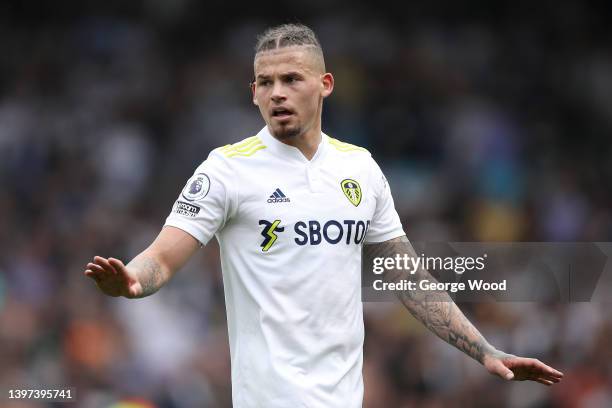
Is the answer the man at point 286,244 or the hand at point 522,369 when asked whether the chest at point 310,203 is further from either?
the hand at point 522,369

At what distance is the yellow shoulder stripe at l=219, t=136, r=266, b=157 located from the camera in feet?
15.4

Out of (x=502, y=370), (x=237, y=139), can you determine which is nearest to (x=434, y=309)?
(x=502, y=370)

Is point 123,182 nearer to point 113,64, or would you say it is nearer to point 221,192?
point 113,64

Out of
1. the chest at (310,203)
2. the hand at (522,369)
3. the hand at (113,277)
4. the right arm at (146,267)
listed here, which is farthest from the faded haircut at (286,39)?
the hand at (522,369)

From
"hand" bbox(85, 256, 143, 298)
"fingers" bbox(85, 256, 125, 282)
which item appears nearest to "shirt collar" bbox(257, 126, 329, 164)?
"hand" bbox(85, 256, 143, 298)

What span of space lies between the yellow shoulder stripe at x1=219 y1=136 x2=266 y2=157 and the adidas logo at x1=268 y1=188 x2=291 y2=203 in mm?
206

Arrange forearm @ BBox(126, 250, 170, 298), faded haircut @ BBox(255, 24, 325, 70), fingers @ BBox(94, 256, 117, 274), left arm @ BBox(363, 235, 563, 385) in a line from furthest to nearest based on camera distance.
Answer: left arm @ BBox(363, 235, 563, 385) < faded haircut @ BBox(255, 24, 325, 70) < forearm @ BBox(126, 250, 170, 298) < fingers @ BBox(94, 256, 117, 274)

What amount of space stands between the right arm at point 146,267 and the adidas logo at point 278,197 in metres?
0.35

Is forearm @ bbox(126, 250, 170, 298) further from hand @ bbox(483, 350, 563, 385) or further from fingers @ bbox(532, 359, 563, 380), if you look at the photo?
fingers @ bbox(532, 359, 563, 380)

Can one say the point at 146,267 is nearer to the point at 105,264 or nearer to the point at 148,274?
the point at 148,274

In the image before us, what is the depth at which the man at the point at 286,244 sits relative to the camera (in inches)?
178

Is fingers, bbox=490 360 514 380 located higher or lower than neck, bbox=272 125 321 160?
lower

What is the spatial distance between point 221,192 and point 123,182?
728 cm

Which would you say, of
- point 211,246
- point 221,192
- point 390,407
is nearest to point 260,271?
point 221,192
